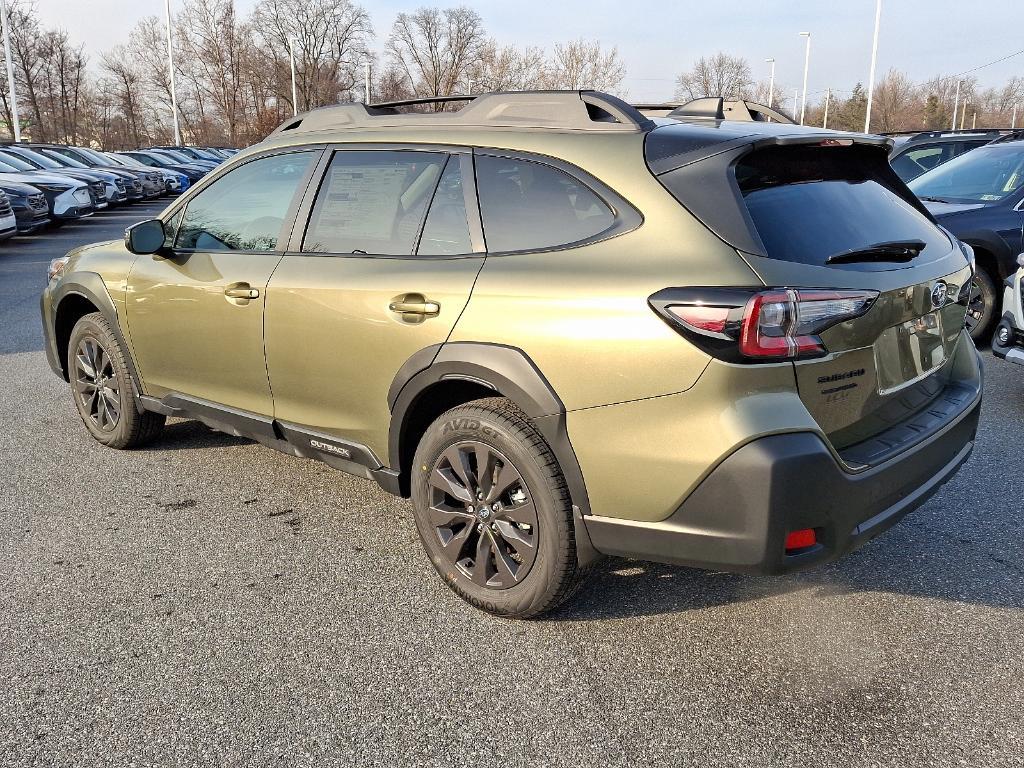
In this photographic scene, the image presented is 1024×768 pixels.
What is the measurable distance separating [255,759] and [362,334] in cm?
155

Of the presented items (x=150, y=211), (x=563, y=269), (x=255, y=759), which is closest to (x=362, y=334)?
(x=563, y=269)

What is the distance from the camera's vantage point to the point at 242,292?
3.80 m

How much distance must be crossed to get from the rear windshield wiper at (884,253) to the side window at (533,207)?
73cm

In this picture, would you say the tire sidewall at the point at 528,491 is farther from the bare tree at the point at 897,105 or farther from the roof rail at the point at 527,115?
the bare tree at the point at 897,105

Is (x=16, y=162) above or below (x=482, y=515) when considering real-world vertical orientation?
above

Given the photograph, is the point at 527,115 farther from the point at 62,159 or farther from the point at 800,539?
the point at 62,159

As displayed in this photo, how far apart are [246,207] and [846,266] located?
2.74 m

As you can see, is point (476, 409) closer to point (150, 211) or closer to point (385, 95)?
point (150, 211)

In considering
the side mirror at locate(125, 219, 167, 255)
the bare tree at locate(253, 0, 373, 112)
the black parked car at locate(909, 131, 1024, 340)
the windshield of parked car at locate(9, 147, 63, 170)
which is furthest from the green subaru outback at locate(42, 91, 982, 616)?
the bare tree at locate(253, 0, 373, 112)

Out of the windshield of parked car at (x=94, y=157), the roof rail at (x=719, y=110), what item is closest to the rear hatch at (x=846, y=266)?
the roof rail at (x=719, y=110)

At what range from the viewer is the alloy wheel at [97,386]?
4.84 meters

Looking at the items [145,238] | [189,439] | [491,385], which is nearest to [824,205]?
[491,385]

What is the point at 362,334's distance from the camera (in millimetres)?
3303

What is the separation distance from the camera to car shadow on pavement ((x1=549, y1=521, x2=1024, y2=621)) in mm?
3197
